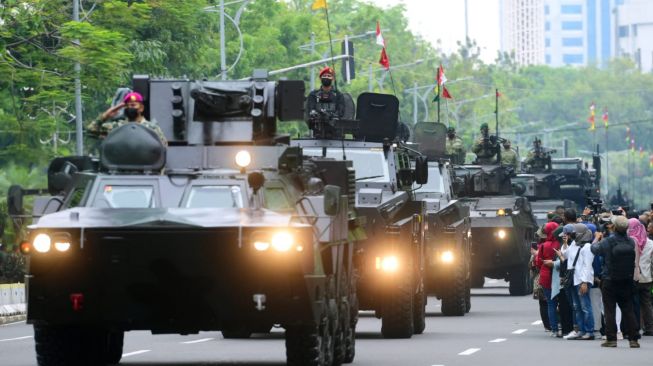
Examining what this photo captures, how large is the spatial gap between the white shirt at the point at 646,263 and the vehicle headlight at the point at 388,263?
371cm

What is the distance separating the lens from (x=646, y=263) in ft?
93.2

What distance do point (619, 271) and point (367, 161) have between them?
3994mm

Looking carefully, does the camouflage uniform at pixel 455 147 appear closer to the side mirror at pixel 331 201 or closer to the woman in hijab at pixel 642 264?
the woman in hijab at pixel 642 264

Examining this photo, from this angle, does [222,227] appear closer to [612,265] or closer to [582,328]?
[612,265]

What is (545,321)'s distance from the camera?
29969 millimetres

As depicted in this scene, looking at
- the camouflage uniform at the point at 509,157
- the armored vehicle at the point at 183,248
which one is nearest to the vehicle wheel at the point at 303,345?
the armored vehicle at the point at 183,248

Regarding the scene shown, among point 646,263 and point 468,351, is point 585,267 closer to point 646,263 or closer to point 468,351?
point 646,263

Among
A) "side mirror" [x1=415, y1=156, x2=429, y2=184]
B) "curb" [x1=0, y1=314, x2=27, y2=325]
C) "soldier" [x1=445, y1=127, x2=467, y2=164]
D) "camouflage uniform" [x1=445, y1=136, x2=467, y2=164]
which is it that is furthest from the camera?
"camouflage uniform" [x1=445, y1=136, x2=467, y2=164]

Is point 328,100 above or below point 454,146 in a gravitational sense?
above

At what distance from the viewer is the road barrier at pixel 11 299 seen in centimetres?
3572

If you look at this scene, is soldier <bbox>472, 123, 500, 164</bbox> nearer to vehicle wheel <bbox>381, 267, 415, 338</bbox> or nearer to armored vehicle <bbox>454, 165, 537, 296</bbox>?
armored vehicle <bbox>454, 165, 537, 296</bbox>

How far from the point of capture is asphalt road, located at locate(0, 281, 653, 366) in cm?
2305

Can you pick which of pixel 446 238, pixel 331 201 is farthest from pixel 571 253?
pixel 331 201

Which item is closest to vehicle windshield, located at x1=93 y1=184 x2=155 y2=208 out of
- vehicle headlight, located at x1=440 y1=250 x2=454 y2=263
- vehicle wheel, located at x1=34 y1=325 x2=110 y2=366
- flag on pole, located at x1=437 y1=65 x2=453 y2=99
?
vehicle wheel, located at x1=34 y1=325 x2=110 y2=366
